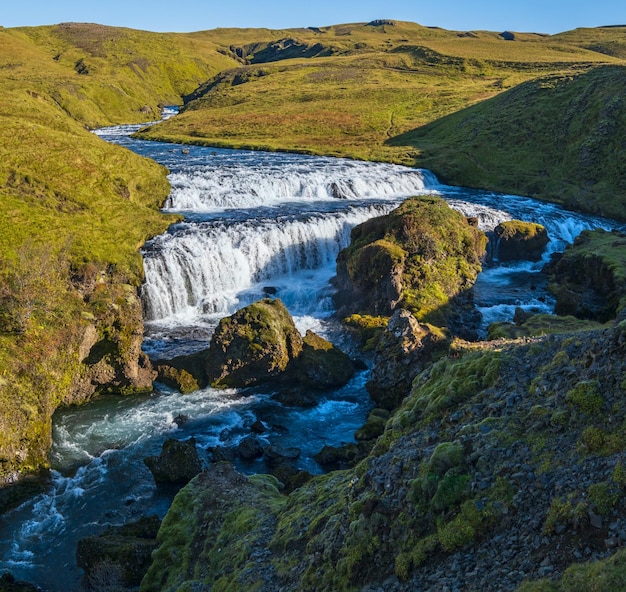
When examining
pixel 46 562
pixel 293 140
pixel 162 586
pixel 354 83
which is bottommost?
pixel 46 562

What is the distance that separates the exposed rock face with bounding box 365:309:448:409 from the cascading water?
1909mm

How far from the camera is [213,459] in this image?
2931 centimetres

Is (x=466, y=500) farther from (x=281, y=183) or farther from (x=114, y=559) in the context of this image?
(x=281, y=183)

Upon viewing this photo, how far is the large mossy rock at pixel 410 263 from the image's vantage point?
4491 centimetres

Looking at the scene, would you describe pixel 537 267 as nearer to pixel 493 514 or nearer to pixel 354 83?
pixel 493 514

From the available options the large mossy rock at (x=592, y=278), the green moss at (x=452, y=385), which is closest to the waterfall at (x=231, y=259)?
the large mossy rock at (x=592, y=278)

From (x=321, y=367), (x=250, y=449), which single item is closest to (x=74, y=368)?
(x=250, y=449)

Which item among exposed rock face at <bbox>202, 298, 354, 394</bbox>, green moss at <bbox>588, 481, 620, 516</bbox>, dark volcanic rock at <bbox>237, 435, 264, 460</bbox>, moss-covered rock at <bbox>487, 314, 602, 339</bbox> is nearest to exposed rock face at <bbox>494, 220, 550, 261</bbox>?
moss-covered rock at <bbox>487, 314, 602, 339</bbox>

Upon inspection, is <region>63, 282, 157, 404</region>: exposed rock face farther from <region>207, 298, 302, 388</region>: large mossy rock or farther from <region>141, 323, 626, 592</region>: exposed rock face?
<region>141, 323, 626, 592</region>: exposed rock face

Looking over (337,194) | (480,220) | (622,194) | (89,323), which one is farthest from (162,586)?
(622,194)

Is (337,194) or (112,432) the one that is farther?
(337,194)

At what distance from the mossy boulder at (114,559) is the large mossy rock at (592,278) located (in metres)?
32.1

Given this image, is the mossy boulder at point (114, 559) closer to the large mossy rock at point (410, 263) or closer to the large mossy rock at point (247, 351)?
the large mossy rock at point (247, 351)

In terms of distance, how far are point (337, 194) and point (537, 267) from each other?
28431 millimetres
